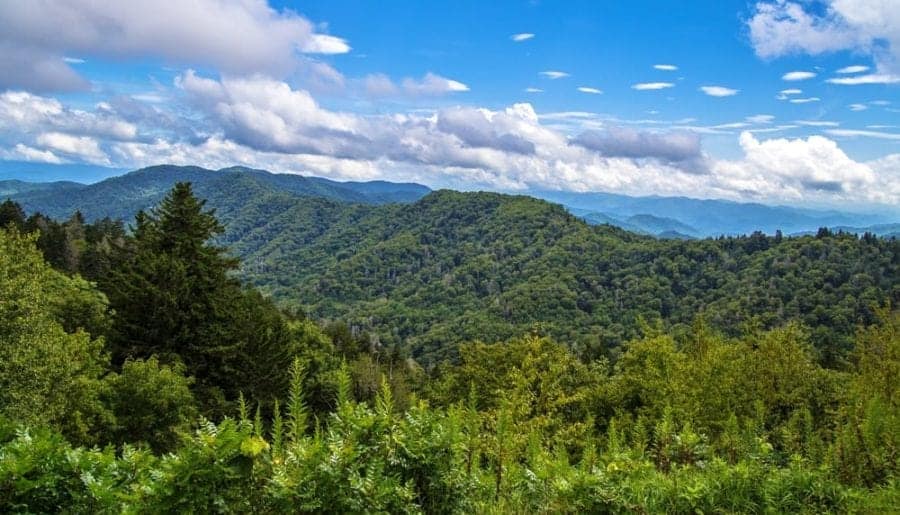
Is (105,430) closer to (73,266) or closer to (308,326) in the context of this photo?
(308,326)

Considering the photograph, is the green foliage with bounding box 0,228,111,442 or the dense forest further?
the green foliage with bounding box 0,228,111,442

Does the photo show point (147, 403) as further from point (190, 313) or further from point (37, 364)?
point (190, 313)

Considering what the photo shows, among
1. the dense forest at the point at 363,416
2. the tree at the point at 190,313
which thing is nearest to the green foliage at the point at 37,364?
the dense forest at the point at 363,416

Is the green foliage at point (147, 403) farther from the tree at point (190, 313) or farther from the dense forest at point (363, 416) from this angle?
the tree at point (190, 313)

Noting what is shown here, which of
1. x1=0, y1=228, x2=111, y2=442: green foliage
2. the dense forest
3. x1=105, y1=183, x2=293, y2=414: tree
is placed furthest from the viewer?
x1=105, y1=183, x2=293, y2=414: tree

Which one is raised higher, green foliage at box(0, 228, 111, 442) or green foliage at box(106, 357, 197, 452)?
green foliage at box(0, 228, 111, 442)

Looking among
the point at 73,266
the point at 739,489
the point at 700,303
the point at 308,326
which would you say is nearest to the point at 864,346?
the point at 739,489

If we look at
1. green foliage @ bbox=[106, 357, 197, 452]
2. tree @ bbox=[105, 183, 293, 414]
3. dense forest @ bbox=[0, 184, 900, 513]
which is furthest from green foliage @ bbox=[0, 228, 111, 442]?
tree @ bbox=[105, 183, 293, 414]

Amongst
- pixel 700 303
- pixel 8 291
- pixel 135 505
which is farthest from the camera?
pixel 700 303

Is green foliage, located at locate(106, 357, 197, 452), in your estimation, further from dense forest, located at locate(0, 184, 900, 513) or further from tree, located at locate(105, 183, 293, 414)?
tree, located at locate(105, 183, 293, 414)

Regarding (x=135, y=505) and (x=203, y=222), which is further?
(x=203, y=222)

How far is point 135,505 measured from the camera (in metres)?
3.53

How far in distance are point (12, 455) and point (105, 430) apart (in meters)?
19.3

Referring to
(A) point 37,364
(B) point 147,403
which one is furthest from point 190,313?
(A) point 37,364
